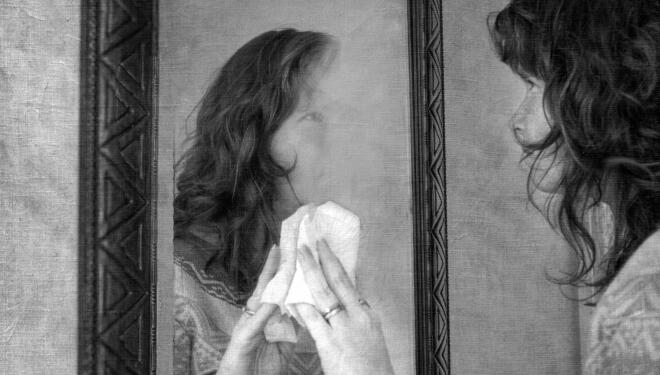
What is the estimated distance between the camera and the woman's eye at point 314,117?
1595mm

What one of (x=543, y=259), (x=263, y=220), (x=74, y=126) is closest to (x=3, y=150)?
(x=74, y=126)

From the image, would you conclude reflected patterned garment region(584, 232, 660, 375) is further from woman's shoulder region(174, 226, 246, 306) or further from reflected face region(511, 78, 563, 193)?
woman's shoulder region(174, 226, 246, 306)

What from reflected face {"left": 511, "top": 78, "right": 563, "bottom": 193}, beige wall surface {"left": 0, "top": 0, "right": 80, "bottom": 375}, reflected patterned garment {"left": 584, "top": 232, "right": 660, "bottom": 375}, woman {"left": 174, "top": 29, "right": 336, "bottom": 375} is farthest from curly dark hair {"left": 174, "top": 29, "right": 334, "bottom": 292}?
reflected patterned garment {"left": 584, "top": 232, "right": 660, "bottom": 375}

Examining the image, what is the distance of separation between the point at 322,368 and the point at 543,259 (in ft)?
1.90

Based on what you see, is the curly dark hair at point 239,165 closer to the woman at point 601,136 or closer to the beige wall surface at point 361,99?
the beige wall surface at point 361,99

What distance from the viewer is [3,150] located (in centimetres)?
153

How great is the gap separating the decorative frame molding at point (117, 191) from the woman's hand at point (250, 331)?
6.8 inches

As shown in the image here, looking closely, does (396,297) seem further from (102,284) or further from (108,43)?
(108,43)

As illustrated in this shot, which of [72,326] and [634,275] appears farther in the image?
[634,275]

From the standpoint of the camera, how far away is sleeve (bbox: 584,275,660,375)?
1581 millimetres

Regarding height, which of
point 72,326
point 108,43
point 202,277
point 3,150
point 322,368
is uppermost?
point 108,43

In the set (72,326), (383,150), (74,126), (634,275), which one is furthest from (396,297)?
(74,126)

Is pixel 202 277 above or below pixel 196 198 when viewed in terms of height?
below

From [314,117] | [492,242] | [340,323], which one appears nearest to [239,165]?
[314,117]
